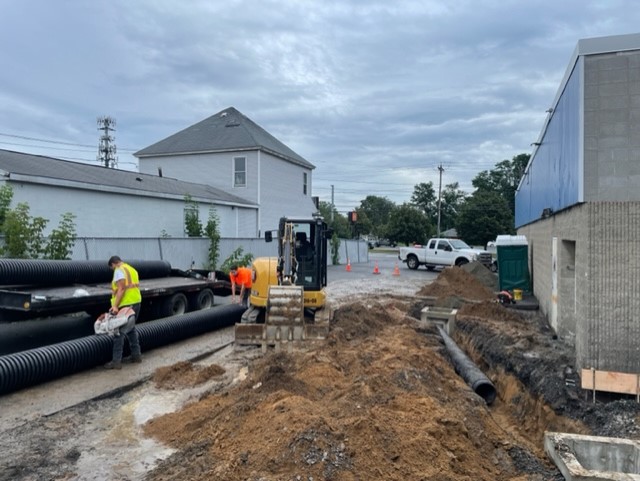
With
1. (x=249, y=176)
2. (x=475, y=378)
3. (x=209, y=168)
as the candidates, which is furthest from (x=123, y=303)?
(x=209, y=168)

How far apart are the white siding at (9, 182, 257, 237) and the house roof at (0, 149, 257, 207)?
30 centimetres

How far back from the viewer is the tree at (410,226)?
203 ft

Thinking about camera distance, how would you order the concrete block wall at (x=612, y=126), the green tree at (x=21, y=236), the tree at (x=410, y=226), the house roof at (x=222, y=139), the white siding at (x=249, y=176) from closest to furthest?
the concrete block wall at (x=612, y=126), the green tree at (x=21, y=236), the white siding at (x=249, y=176), the house roof at (x=222, y=139), the tree at (x=410, y=226)

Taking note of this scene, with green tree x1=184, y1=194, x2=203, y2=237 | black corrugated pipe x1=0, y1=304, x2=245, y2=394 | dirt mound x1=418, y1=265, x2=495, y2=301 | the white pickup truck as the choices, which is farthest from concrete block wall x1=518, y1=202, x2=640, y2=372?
the white pickup truck

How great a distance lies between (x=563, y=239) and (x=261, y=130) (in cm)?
2467

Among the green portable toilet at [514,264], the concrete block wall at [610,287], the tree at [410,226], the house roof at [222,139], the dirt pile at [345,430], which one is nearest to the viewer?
the dirt pile at [345,430]

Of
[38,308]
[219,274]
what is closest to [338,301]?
[219,274]

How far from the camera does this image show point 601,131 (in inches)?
262

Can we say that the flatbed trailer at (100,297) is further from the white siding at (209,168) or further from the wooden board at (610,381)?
the white siding at (209,168)

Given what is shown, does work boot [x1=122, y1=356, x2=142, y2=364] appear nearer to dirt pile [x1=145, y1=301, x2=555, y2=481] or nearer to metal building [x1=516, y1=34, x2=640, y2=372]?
dirt pile [x1=145, y1=301, x2=555, y2=481]

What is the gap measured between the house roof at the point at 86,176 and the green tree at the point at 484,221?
38.6 m

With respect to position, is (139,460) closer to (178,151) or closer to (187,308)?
(187,308)

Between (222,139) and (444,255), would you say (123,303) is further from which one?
Answer: (444,255)

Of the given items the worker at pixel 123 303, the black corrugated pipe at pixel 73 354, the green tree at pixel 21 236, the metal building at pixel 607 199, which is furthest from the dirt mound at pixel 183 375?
the green tree at pixel 21 236
